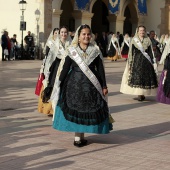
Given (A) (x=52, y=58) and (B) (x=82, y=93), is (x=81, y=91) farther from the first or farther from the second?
(A) (x=52, y=58)

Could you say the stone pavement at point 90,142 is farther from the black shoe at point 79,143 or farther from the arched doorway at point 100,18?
the arched doorway at point 100,18

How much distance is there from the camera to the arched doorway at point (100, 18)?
110 feet

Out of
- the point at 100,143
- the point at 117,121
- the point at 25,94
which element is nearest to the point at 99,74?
the point at 100,143

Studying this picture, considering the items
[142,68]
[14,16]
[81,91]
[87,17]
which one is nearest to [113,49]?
[87,17]

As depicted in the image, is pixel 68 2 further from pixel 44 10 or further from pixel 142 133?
pixel 142 133

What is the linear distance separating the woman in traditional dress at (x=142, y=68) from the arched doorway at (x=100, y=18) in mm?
22321

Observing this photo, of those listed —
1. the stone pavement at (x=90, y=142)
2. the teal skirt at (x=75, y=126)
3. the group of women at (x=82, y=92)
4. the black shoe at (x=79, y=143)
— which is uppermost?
the group of women at (x=82, y=92)

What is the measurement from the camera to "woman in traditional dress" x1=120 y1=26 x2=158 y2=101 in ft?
36.4

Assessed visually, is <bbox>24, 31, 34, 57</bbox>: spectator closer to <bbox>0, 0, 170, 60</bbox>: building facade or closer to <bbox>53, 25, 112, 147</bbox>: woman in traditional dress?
<bbox>0, 0, 170, 60</bbox>: building facade

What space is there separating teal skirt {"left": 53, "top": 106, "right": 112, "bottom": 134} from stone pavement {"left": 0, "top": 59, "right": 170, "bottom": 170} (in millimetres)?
223

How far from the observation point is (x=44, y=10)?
2530 cm

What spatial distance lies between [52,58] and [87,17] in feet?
63.6

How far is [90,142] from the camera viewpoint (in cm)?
701

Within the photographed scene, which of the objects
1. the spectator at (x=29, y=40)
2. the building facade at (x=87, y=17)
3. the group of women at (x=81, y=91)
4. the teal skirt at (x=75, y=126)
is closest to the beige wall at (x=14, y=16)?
the building facade at (x=87, y=17)
